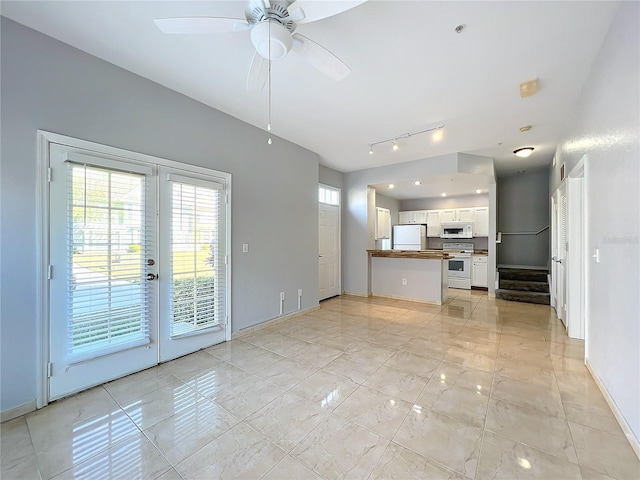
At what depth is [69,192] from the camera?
86.3 inches

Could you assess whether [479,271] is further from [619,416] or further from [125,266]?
[125,266]

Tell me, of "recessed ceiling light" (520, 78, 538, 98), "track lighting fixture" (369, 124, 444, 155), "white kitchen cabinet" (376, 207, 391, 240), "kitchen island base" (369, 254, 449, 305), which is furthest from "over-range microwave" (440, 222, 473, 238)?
"recessed ceiling light" (520, 78, 538, 98)

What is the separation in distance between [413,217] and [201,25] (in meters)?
7.57

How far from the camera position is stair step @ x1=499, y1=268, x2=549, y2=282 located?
19.1 feet

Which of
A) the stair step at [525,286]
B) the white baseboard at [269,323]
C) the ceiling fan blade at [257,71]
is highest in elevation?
the ceiling fan blade at [257,71]

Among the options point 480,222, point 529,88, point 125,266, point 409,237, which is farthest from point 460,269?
point 125,266

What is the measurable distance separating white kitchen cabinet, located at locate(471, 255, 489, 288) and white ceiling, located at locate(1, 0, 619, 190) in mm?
3551

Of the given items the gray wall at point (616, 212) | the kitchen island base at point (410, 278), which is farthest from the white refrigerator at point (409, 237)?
the gray wall at point (616, 212)

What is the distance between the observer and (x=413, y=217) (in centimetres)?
819

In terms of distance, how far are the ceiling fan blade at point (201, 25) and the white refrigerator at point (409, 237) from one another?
673 centimetres

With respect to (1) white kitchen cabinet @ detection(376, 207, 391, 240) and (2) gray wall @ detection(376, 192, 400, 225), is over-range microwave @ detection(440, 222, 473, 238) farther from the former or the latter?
(1) white kitchen cabinet @ detection(376, 207, 391, 240)

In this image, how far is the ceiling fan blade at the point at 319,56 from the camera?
5.70ft

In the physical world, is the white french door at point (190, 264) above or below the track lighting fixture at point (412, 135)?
below

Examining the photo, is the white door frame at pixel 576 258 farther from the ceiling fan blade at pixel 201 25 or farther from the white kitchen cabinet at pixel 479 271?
the ceiling fan blade at pixel 201 25
